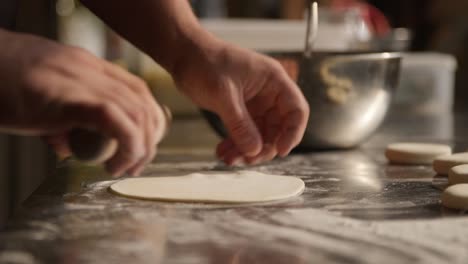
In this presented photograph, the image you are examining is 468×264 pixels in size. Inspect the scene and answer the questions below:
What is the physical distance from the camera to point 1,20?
4.02ft

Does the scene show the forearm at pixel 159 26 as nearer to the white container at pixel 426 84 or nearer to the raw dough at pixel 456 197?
the raw dough at pixel 456 197

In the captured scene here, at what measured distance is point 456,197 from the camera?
3.11 feet

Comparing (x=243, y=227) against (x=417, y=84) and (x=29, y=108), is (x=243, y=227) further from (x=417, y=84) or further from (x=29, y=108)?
(x=417, y=84)

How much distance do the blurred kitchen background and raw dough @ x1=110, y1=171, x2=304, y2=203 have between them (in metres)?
0.58

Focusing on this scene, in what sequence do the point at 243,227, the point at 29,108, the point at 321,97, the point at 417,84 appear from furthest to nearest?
the point at 417,84, the point at 321,97, the point at 243,227, the point at 29,108

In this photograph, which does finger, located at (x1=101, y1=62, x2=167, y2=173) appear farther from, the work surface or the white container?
the white container

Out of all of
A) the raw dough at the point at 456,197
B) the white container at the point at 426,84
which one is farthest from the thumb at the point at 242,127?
the white container at the point at 426,84

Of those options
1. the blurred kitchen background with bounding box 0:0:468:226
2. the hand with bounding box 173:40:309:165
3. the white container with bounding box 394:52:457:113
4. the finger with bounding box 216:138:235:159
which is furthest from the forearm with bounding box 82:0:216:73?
the white container with bounding box 394:52:457:113

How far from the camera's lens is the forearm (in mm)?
1124

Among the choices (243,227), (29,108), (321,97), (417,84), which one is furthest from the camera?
(417,84)

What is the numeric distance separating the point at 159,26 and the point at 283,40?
121 cm

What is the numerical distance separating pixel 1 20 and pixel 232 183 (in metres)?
0.46

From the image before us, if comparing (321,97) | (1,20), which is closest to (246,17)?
(321,97)

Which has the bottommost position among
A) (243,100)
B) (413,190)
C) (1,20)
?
(413,190)
